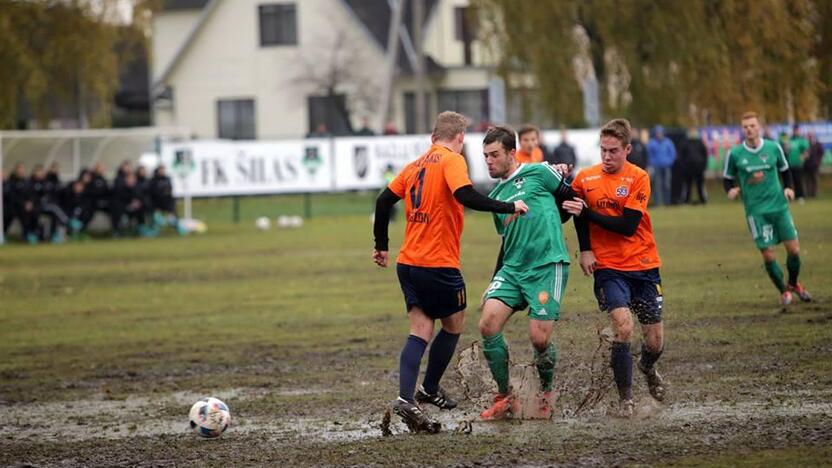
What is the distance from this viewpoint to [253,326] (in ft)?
51.9

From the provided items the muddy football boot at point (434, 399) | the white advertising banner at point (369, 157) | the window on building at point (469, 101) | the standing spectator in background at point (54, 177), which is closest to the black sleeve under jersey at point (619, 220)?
the muddy football boot at point (434, 399)

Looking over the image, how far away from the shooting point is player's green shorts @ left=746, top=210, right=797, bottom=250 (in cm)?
1454

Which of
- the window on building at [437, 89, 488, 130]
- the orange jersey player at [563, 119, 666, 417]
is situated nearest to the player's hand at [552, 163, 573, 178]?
the orange jersey player at [563, 119, 666, 417]

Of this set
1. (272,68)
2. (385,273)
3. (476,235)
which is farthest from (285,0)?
(385,273)

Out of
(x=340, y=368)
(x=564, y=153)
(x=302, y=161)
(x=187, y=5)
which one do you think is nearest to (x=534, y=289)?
(x=340, y=368)

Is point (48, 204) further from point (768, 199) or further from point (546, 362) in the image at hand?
point (546, 362)

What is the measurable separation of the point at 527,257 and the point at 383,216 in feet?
3.38

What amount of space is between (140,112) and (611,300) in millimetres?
64397

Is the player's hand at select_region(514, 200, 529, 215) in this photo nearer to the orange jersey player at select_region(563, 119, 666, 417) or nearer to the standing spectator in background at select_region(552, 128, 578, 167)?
the orange jersey player at select_region(563, 119, 666, 417)

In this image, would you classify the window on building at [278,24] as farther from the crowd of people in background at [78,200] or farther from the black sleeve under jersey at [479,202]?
the black sleeve under jersey at [479,202]

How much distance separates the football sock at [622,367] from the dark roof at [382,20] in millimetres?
45809

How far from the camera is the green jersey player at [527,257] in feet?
30.0

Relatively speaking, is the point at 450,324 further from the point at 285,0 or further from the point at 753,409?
the point at 285,0

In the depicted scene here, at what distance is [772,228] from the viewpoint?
14.6m
